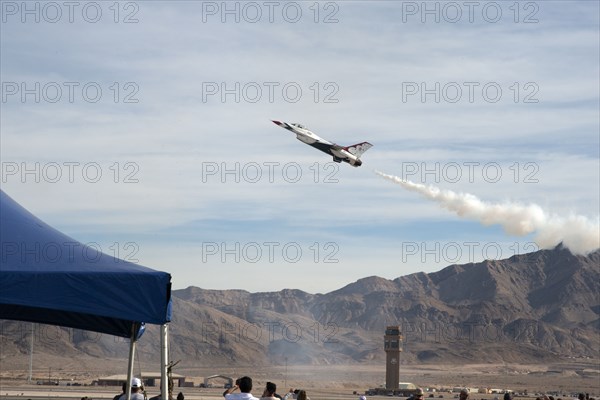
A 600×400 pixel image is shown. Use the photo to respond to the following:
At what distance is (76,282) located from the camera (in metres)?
15.0

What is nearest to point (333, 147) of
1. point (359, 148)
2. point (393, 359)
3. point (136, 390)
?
point (359, 148)

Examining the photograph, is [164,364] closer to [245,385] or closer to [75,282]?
[75,282]

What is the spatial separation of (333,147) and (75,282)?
210ft

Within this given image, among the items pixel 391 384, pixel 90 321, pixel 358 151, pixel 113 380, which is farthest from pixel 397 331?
pixel 90 321

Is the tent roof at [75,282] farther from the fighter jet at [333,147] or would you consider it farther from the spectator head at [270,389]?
the fighter jet at [333,147]

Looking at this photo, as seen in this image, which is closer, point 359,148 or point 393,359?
point 359,148

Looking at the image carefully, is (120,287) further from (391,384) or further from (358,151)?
(391,384)

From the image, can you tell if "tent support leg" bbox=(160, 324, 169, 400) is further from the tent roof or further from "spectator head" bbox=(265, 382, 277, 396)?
"spectator head" bbox=(265, 382, 277, 396)

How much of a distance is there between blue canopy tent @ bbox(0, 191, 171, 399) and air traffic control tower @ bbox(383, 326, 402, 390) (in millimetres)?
136417

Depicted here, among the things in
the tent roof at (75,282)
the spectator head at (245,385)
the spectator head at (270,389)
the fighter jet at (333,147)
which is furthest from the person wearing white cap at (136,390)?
the fighter jet at (333,147)

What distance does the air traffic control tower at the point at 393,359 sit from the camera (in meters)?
151

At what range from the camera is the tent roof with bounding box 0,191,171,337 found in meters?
14.8

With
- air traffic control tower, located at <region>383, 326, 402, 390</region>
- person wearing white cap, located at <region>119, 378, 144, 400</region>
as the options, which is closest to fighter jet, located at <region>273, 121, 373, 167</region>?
person wearing white cap, located at <region>119, 378, 144, 400</region>

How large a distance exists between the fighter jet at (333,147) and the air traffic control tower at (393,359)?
243 feet
